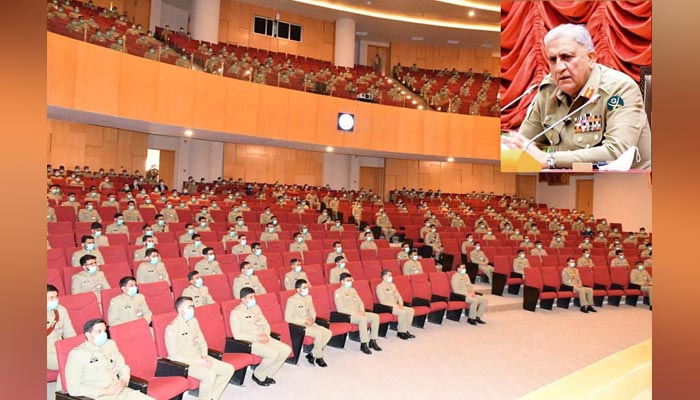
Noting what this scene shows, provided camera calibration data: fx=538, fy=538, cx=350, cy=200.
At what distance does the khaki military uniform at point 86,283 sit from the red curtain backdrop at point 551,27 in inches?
206

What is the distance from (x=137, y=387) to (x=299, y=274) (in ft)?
12.2

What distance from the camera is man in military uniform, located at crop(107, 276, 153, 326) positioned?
5.72m

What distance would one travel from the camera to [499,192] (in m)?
25.1

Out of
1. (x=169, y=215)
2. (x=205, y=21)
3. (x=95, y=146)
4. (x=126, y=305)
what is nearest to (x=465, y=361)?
(x=126, y=305)

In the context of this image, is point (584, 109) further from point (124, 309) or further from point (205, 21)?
point (205, 21)

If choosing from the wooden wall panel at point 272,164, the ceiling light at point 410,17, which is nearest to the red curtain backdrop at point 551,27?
the wooden wall panel at point 272,164

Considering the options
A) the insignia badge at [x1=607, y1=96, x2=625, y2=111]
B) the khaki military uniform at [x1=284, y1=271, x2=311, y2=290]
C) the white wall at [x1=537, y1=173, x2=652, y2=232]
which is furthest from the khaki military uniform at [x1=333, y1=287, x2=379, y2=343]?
the white wall at [x1=537, y1=173, x2=652, y2=232]

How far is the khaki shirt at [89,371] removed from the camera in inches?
165

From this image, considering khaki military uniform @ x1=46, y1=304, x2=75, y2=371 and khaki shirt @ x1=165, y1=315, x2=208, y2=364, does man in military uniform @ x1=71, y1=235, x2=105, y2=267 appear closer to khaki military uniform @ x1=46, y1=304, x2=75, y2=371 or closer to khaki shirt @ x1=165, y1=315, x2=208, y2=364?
khaki military uniform @ x1=46, y1=304, x2=75, y2=371

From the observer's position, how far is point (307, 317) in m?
6.69

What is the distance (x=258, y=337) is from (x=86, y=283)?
86.4 inches

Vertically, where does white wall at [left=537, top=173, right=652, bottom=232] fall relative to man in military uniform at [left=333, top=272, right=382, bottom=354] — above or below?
above
